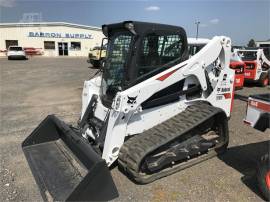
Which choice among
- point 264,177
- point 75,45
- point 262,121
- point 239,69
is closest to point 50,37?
point 75,45

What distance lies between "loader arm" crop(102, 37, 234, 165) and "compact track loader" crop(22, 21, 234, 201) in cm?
1

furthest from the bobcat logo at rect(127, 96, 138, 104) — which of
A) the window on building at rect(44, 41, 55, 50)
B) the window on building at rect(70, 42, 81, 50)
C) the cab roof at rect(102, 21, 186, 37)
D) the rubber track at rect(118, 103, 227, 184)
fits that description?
the window on building at rect(70, 42, 81, 50)

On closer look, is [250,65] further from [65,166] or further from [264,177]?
[65,166]

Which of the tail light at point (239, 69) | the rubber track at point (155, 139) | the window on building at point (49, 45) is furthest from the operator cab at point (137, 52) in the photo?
the window on building at point (49, 45)

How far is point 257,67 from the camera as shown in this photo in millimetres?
12672

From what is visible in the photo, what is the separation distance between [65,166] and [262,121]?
9.44 feet

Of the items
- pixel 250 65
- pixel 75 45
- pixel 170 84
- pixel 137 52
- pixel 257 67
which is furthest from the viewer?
pixel 75 45

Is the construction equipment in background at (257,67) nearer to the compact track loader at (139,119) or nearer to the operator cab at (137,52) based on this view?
the compact track loader at (139,119)

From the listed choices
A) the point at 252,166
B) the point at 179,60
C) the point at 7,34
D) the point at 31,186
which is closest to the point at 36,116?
the point at 31,186

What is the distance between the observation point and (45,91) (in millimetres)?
11789

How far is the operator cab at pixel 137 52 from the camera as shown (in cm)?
466

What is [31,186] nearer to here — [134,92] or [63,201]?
[63,201]

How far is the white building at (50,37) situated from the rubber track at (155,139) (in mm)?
41047

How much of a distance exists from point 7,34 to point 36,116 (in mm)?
A: 41744
